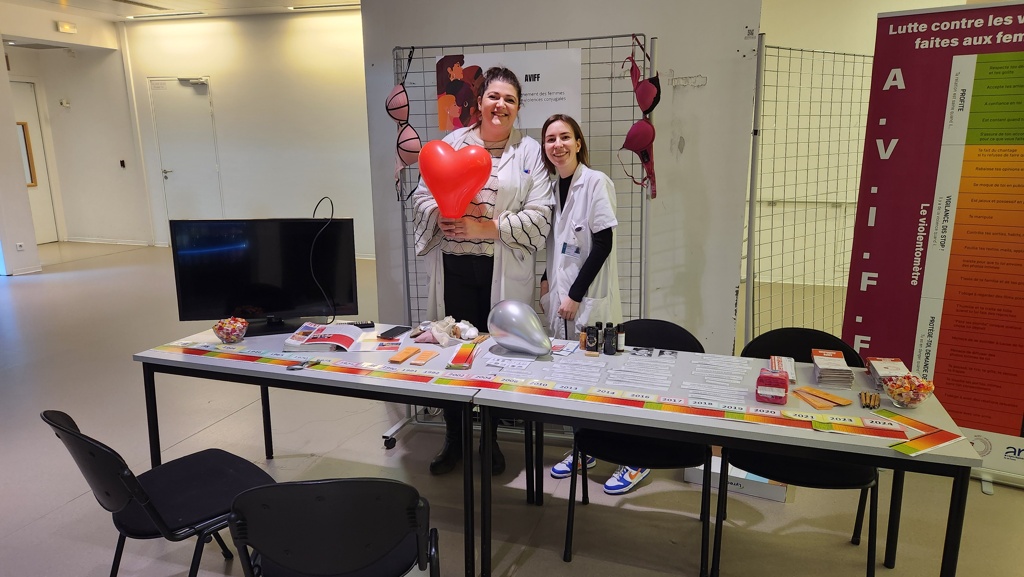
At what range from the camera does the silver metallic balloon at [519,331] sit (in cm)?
224

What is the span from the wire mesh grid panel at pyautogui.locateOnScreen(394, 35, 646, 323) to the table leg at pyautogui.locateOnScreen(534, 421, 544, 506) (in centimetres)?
93

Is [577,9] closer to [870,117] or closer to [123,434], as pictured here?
[870,117]

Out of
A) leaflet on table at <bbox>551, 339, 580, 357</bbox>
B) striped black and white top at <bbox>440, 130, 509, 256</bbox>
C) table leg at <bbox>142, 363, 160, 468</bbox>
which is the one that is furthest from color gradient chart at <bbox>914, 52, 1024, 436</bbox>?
table leg at <bbox>142, 363, 160, 468</bbox>

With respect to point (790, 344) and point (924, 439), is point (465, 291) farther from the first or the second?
point (924, 439)

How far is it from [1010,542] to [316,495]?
262 cm

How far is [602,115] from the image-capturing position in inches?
124

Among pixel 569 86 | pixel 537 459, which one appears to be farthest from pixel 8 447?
pixel 569 86

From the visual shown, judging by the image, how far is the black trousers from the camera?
2.92m

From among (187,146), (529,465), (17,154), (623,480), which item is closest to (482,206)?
(529,465)

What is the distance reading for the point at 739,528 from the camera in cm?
250

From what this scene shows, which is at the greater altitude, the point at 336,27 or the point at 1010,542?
the point at 336,27

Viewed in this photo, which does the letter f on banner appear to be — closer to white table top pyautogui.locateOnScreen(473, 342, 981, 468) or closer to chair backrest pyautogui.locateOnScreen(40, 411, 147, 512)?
white table top pyautogui.locateOnScreen(473, 342, 981, 468)

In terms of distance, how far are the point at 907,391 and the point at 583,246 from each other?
135 centimetres

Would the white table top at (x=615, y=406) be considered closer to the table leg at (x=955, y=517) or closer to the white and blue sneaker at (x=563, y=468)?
the table leg at (x=955, y=517)
